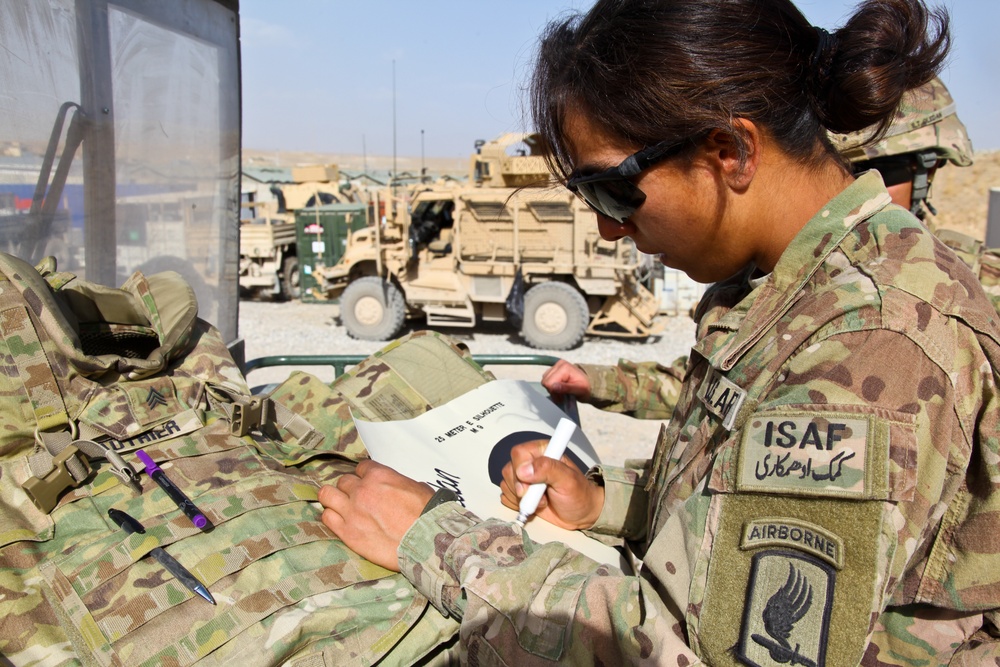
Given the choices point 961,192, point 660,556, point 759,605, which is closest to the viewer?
point 759,605

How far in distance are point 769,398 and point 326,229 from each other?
1202cm

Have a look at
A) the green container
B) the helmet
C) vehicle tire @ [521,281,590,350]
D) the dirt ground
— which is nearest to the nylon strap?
the helmet

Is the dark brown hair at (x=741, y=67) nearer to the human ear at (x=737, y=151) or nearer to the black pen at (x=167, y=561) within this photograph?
the human ear at (x=737, y=151)

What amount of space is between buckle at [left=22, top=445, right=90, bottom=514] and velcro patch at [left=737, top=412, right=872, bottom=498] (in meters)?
1.09

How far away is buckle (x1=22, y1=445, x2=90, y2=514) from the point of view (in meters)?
1.11

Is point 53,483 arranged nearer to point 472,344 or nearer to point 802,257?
point 802,257

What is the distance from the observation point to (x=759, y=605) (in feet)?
2.82

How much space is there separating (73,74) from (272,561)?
1658mm

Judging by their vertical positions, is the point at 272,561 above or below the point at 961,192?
→ below

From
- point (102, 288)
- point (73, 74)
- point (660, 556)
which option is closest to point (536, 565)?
point (660, 556)

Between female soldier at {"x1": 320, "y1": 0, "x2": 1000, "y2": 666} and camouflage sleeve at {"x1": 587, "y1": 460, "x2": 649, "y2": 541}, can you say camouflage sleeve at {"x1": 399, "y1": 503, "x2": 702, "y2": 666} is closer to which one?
female soldier at {"x1": 320, "y1": 0, "x2": 1000, "y2": 666}

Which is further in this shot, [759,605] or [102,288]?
[102,288]

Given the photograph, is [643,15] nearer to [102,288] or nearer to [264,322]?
[102,288]


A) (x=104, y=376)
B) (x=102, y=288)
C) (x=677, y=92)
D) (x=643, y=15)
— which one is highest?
(x=643, y=15)
